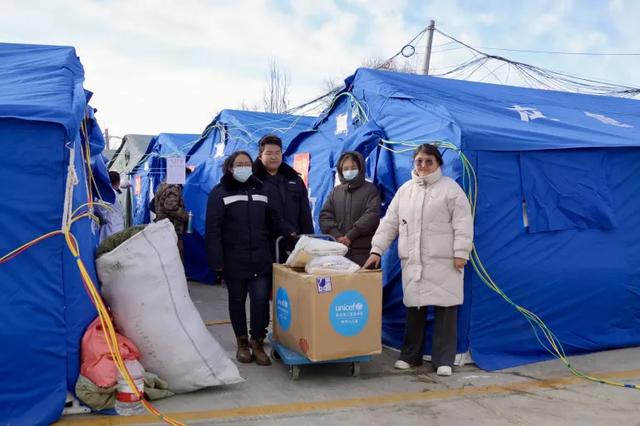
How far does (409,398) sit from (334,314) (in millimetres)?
798

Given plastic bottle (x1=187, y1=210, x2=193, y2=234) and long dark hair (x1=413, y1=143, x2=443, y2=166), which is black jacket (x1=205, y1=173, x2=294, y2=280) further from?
plastic bottle (x1=187, y1=210, x2=193, y2=234)

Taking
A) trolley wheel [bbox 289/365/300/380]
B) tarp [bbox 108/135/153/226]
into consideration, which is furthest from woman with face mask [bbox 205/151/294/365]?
tarp [bbox 108/135/153/226]

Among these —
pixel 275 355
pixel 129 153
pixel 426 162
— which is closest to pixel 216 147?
pixel 129 153

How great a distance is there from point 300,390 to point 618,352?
3.11m

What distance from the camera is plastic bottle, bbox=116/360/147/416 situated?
3820mm

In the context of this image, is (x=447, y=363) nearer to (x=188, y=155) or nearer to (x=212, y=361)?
(x=212, y=361)

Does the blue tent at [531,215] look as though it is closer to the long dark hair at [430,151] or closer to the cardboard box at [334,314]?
the long dark hair at [430,151]

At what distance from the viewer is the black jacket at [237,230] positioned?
4988mm

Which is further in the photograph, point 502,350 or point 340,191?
point 340,191

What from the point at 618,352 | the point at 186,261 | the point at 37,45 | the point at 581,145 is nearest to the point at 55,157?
the point at 37,45

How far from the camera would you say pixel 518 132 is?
17.7 feet

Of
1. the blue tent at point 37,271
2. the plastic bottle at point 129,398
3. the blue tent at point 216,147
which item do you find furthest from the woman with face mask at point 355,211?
the blue tent at point 216,147

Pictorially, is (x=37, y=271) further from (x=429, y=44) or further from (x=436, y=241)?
(x=429, y=44)

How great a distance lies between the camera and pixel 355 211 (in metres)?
5.52
